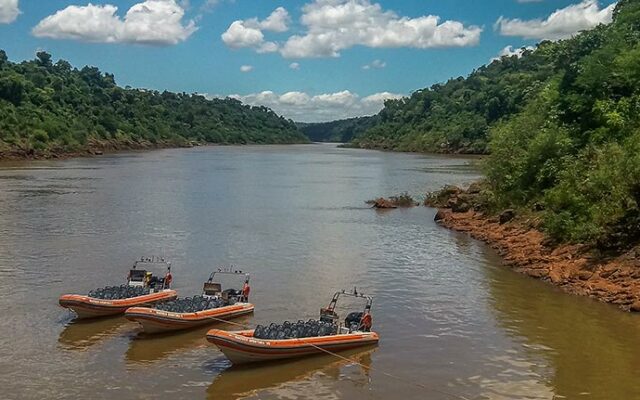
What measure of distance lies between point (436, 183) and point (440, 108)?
120 meters

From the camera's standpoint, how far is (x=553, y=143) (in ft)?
130

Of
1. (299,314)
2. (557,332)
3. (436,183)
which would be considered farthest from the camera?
(436,183)

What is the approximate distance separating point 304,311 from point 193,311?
4521 millimetres

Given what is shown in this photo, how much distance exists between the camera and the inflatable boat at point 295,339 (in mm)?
18547

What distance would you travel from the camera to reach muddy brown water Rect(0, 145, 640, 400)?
17.9 m

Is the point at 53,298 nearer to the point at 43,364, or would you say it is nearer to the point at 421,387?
the point at 43,364

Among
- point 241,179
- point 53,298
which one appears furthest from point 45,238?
point 241,179

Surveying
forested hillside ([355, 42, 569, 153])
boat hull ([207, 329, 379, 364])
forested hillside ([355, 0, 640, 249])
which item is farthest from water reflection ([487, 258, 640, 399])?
forested hillside ([355, 42, 569, 153])

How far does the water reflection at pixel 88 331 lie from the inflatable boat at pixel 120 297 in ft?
0.80

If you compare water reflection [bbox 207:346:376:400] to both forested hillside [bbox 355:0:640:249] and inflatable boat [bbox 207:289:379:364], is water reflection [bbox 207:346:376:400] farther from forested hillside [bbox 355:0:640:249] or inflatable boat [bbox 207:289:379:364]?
forested hillside [bbox 355:0:640:249]

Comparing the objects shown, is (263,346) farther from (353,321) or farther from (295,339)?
(353,321)

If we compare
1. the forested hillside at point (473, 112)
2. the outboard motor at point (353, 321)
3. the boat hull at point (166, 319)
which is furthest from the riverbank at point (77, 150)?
the outboard motor at point (353, 321)

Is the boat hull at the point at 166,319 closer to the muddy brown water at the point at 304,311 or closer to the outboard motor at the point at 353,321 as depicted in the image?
the muddy brown water at the point at 304,311

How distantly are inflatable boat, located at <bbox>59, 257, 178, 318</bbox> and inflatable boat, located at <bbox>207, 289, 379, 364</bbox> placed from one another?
560cm
